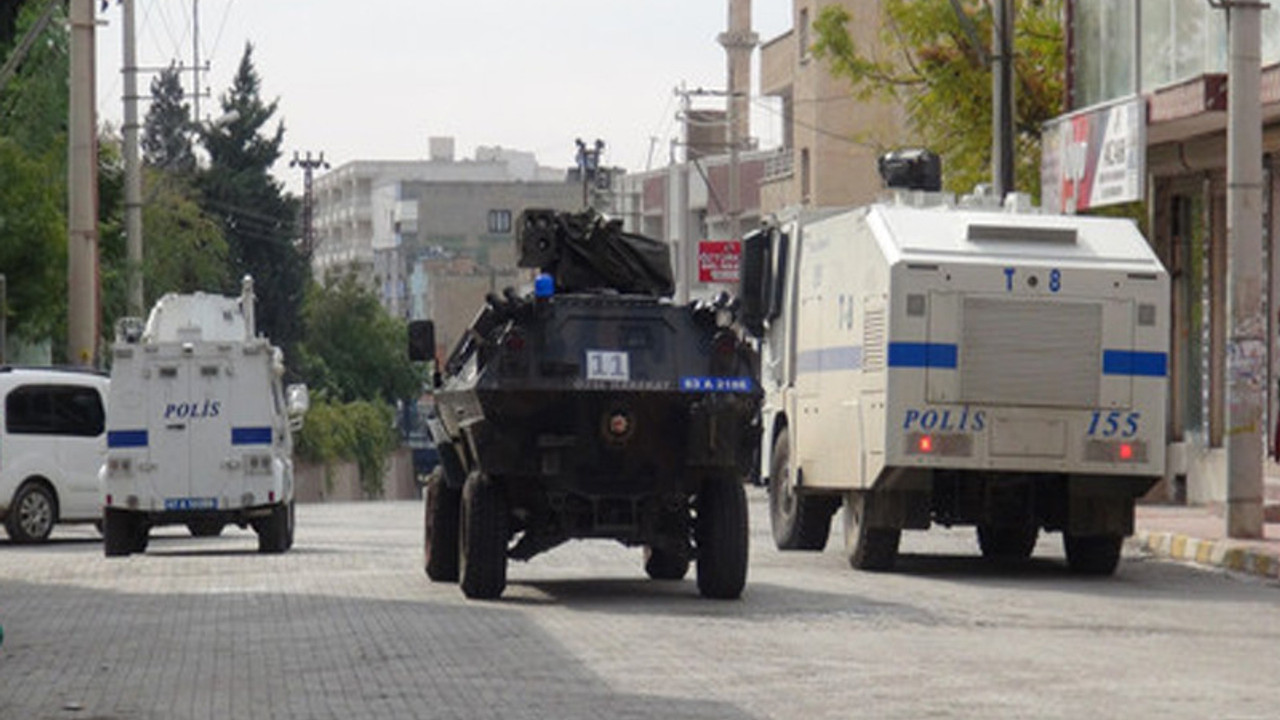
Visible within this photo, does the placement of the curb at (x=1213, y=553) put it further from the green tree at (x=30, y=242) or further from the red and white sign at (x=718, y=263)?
the red and white sign at (x=718, y=263)

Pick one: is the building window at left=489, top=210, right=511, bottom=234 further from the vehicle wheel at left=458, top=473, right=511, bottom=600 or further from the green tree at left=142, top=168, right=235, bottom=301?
the vehicle wheel at left=458, top=473, right=511, bottom=600

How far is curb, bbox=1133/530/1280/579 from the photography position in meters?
25.2

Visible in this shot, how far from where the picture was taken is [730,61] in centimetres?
9725

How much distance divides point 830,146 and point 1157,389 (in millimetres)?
53810

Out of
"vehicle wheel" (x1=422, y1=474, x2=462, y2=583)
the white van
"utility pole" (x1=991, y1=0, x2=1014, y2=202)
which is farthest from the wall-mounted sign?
"vehicle wheel" (x1=422, y1=474, x2=462, y2=583)

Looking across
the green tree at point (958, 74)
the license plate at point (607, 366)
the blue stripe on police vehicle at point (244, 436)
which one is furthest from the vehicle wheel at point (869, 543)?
the green tree at point (958, 74)

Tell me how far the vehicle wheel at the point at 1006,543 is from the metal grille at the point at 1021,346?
10.4ft

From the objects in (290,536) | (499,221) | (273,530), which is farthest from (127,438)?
(499,221)

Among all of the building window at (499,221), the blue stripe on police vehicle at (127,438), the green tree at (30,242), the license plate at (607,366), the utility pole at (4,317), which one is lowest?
the blue stripe on police vehicle at (127,438)

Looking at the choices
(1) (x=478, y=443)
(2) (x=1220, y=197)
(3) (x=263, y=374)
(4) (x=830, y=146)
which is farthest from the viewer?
(4) (x=830, y=146)

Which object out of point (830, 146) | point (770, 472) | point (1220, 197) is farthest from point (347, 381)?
point (770, 472)

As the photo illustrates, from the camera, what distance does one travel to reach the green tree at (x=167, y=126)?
106750mm

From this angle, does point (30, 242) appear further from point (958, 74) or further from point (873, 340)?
point (873, 340)

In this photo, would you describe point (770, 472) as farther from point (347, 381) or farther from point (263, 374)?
point (347, 381)
